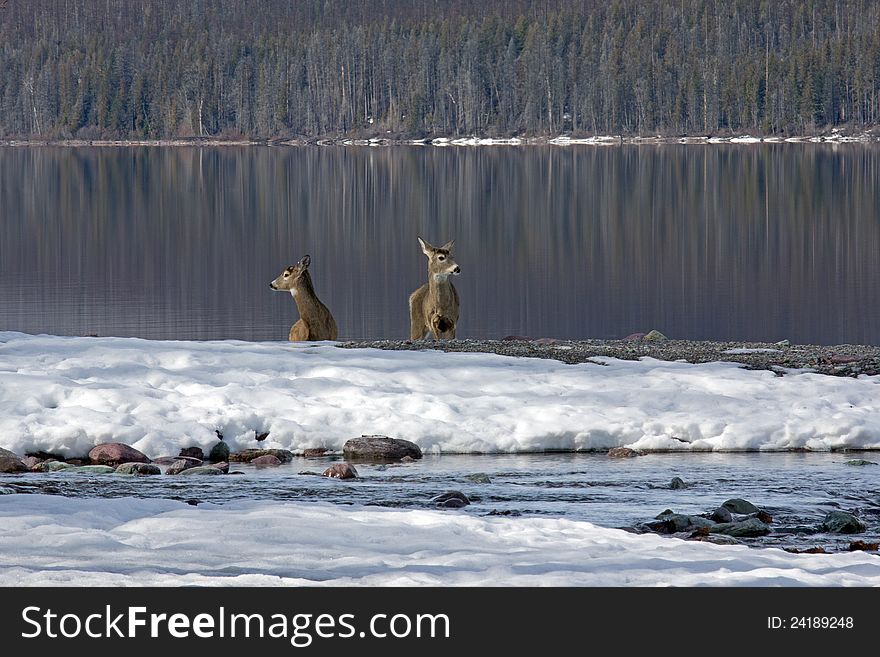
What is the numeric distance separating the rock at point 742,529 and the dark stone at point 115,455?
5599 millimetres

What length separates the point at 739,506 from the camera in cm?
1215

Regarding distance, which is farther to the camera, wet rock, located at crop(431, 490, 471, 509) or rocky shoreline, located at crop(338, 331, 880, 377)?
rocky shoreline, located at crop(338, 331, 880, 377)

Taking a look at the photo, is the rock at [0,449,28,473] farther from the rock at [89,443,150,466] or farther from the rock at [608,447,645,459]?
the rock at [608,447,645,459]

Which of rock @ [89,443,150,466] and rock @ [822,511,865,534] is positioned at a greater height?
rock @ [89,443,150,466]

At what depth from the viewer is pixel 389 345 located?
2025cm

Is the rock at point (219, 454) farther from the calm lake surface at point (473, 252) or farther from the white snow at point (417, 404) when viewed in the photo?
the calm lake surface at point (473, 252)

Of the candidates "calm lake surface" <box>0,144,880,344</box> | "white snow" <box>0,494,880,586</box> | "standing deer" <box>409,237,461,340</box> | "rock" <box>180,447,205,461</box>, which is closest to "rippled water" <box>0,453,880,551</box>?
"rock" <box>180,447,205,461</box>

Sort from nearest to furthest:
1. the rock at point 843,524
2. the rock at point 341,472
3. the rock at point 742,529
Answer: the rock at point 742,529 → the rock at point 843,524 → the rock at point 341,472

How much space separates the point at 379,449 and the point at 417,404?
1321mm

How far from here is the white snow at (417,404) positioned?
1535 cm

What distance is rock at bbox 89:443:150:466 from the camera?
14523mm

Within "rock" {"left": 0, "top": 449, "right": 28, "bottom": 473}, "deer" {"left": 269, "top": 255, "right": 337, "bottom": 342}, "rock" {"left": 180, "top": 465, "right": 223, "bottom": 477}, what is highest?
"deer" {"left": 269, "top": 255, "right": 337, "bottom": 342}

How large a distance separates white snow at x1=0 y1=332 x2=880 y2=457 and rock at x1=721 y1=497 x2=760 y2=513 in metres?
3.16

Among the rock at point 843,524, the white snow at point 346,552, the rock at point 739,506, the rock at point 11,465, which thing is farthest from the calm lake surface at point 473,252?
the white snow at point 346,552
